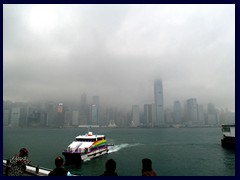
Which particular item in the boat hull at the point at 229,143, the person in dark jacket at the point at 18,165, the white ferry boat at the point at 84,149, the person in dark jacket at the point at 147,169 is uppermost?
the person in dark jacket at the point at 147,169

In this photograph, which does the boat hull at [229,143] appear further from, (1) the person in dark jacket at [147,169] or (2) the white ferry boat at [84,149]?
(1) the person in dark jacket at [147,169]

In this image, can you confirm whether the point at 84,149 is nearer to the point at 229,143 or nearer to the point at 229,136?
the point at 229,143

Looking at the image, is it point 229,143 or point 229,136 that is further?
point 229,136

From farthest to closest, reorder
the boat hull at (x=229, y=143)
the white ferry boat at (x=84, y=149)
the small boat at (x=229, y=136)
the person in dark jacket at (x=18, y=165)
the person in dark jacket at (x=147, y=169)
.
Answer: the small boat at (x=229, y=136), the boat hull at (x=229, y=143), the white ferry boat at (x=84, y=149), the person in dark jacket at (x=18, y=165), the person in dark jacket at (x=147, y=169)

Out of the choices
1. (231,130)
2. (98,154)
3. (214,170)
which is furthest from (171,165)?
(231,130)

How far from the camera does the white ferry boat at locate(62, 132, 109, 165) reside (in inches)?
1319

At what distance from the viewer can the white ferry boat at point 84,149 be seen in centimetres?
3350

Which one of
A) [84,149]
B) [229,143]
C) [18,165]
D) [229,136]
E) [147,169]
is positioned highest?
[147,169]

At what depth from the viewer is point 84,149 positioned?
3553 centimetres

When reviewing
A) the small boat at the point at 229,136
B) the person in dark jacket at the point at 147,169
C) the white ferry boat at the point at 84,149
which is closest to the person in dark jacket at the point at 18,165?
the person in dark jacket at the point at 147,169

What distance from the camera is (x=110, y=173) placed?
5.85 metres

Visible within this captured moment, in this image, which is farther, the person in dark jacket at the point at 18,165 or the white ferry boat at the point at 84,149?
the white ferry boat at the point at 84,149

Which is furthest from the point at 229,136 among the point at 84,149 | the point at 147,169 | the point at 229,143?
the point at 147,169
